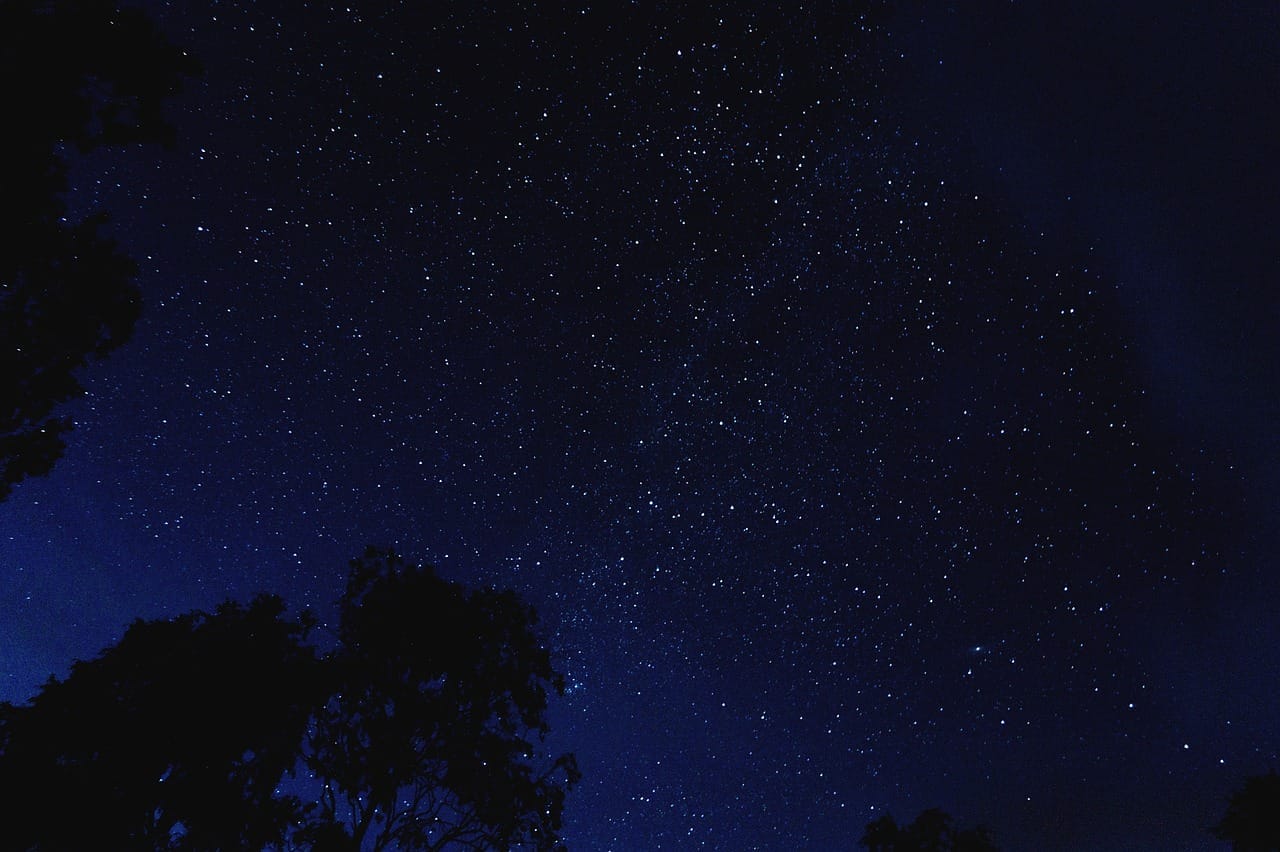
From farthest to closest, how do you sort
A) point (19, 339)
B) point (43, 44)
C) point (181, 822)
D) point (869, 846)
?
point (869, 846) → point (181, 822) → point (19, 339) → point (43, 44)

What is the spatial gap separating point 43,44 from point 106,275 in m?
2.65

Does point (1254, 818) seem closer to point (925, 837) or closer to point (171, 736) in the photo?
point (925, 837)

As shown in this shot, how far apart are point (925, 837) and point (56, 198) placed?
30187mm

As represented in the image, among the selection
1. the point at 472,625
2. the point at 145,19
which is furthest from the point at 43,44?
the point at 472,625

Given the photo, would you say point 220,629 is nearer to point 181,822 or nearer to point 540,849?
point 181,822

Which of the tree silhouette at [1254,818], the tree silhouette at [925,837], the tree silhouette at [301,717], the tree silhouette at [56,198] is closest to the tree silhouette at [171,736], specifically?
the tree silhouette at [301,717]

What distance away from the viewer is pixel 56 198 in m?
7.44

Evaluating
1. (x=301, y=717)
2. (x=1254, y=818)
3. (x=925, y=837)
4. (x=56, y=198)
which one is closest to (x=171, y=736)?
(x=301, y=717)

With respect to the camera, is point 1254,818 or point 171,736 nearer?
point 171,736

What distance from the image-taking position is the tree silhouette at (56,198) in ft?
23.4

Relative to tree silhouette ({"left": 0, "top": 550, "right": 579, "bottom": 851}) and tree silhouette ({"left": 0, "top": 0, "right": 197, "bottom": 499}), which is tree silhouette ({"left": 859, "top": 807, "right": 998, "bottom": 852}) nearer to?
tree silhouette ({"left": 0, "top": 550, "right": 579, "bottom": 851})

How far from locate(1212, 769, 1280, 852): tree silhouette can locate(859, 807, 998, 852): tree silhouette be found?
293 inches

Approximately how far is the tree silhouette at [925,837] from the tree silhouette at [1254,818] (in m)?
7.43

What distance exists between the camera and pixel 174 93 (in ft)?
26.6
